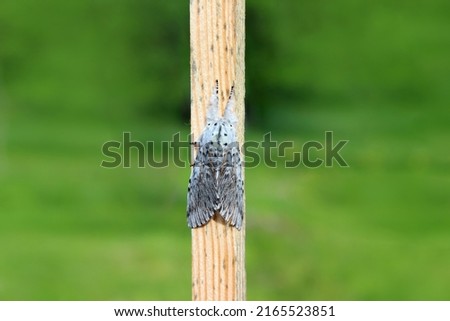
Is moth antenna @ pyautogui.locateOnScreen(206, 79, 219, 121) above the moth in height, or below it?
above

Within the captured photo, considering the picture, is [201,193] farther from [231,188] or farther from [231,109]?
[231,109]

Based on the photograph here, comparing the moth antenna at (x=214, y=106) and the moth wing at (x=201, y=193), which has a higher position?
the moth antenna at (x=214, y=106)

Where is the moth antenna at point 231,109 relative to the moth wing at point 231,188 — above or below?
above

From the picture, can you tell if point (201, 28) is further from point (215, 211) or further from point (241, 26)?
point (215, 211)

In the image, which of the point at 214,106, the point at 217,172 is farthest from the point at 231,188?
the point at 214,106

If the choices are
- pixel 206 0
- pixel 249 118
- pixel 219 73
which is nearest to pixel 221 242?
pixel 219 73
